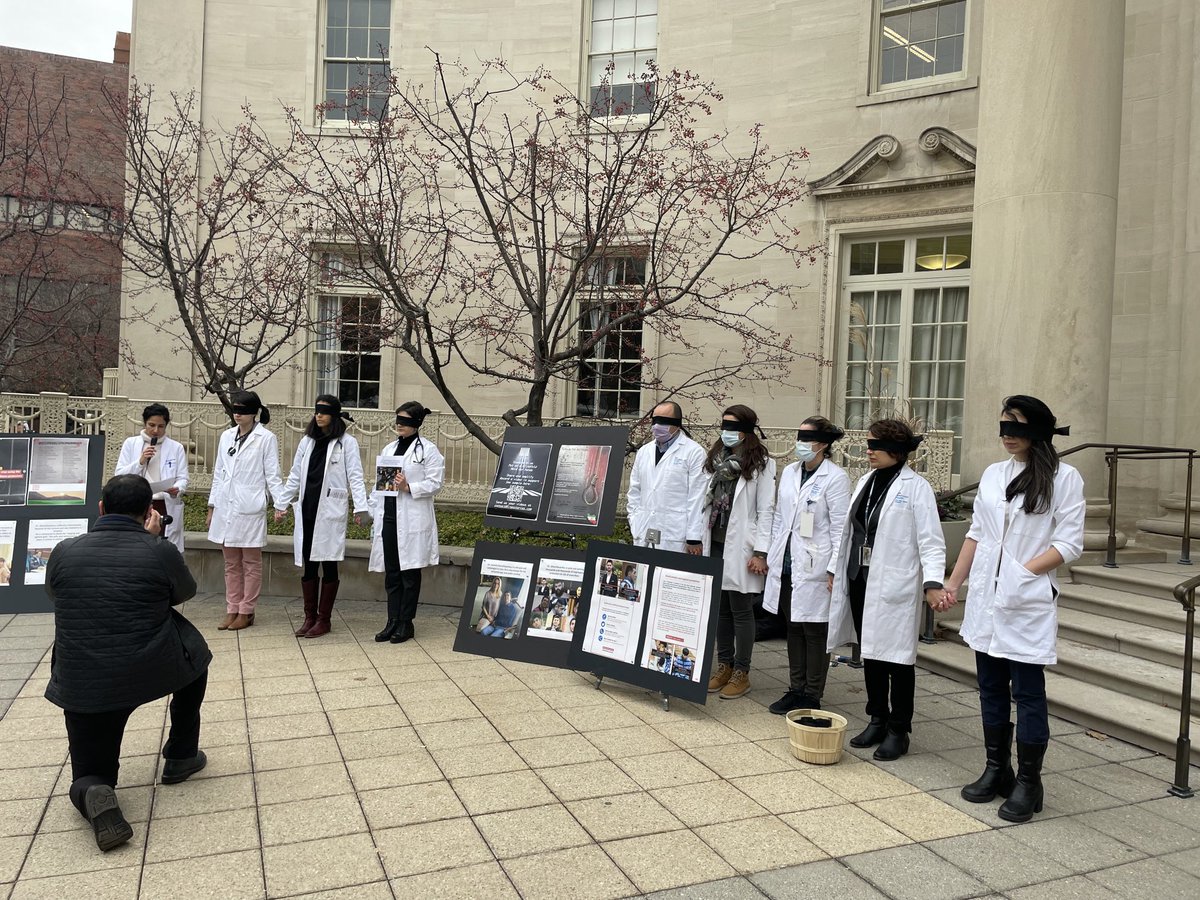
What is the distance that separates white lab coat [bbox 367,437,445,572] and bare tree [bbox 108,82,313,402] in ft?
12.4

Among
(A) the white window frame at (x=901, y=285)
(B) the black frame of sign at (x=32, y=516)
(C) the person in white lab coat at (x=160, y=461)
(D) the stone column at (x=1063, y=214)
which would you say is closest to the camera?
(B) the black frame of sign at (x=32, y=516)

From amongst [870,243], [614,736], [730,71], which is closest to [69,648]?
[614,736]

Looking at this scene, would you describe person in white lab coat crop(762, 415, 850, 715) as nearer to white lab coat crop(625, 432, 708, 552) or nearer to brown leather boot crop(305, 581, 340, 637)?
white lab coat crop(625, 432, 708, 552)

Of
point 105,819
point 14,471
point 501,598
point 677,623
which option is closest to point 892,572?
point 677,623

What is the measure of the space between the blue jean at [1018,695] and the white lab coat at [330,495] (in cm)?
540

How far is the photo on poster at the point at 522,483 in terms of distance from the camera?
24.7 feet

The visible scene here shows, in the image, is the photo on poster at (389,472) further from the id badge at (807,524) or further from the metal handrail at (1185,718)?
the metal handrail at (1185,718)

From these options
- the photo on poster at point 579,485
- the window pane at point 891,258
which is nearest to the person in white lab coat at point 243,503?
the photo on poster at point 579,485

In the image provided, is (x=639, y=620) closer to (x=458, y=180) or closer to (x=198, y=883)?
(x=198, y=883)

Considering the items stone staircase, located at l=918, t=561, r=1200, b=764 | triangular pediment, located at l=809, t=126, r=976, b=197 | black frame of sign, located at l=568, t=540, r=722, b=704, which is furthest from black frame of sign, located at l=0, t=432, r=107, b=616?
triangular pediment, located at l=809, t=126, r=976, b=197

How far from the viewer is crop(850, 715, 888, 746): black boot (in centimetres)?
564

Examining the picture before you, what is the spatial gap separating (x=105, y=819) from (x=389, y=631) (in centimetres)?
419

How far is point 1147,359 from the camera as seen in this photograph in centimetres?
1022

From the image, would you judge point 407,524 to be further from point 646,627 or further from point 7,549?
point 7,549
